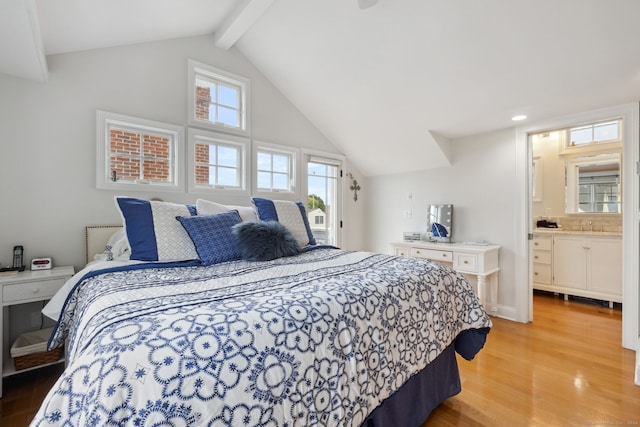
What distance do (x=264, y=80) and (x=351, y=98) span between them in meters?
1.05

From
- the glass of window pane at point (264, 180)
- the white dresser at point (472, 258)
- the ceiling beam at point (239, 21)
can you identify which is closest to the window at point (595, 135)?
the white dresser at point (472, 258)

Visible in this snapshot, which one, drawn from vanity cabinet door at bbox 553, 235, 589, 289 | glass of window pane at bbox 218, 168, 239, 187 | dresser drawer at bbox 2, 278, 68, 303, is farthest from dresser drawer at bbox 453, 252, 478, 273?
dresser drawer at bbox 2, 278, 68, 303

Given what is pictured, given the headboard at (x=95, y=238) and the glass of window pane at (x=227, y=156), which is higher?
the glass of window pane at (x=227, y=156)

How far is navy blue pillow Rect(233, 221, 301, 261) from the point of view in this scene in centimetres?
190

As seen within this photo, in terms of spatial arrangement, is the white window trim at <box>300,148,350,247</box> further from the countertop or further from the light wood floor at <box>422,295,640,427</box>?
the countertop

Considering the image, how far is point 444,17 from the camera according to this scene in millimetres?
2193

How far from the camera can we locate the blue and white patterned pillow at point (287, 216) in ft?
8.02

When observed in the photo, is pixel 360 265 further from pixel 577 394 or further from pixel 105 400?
pixel 577 394

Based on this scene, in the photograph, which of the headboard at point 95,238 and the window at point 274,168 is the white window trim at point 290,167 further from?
the headboard at point 95,238

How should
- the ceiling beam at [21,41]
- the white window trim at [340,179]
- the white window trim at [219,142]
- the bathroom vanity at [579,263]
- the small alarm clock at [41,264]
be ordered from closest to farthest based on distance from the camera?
the ceiling beam at [21,41] < the small alarm clock at [41,264] < the white window trim at [219,142] < the bathroom vanity at [579,263] < the white window trim at [340,179]

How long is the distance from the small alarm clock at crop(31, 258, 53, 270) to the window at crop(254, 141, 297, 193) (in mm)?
1843

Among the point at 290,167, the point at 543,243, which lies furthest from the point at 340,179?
the point at 543,243

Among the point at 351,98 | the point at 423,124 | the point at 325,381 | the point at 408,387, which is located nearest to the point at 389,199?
the point at 423,124

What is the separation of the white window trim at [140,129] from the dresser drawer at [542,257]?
4.58 meters
